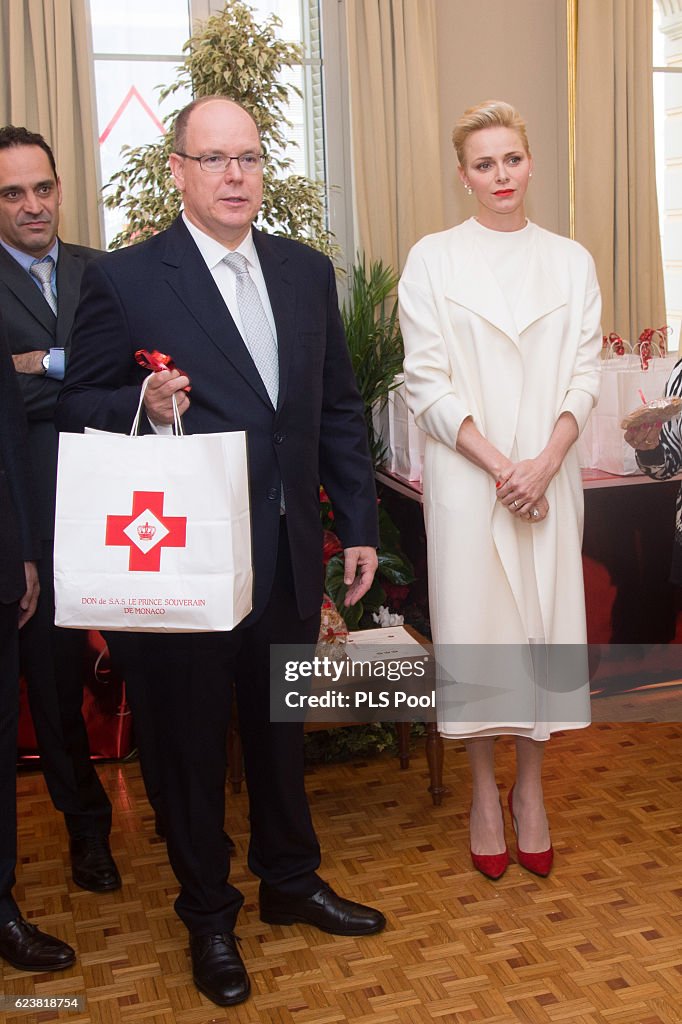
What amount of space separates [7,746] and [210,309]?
1046 mm

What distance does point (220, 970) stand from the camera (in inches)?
92.6

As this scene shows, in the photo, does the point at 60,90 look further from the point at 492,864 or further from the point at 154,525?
the point at 492,864

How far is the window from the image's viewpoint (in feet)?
15.7

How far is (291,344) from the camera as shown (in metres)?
2.28

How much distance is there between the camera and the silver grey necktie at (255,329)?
2260 mm

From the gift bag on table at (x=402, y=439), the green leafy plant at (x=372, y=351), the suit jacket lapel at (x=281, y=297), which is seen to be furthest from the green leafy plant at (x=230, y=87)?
the suit jacket lapel at (x=281, y=297)

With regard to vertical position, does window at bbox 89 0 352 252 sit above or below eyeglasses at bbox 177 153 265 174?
above

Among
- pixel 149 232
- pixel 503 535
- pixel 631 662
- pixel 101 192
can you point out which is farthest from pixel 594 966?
pixel 101 192

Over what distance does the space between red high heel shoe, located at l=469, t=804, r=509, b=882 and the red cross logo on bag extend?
4.48ft

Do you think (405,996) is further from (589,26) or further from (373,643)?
(589,26)

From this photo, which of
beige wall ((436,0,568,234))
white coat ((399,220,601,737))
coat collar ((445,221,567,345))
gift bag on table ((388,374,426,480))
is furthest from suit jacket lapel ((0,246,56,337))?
beige wall ((436,0,568,234))

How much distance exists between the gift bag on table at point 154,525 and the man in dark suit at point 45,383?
0.67 metres

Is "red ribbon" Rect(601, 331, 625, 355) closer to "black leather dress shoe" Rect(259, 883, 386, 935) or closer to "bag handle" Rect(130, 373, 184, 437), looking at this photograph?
"black leather dress shoe" Rect(259, 883, 386, 935)

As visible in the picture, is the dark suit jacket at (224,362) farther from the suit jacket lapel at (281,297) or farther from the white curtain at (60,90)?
the white curtain at (60,90)
